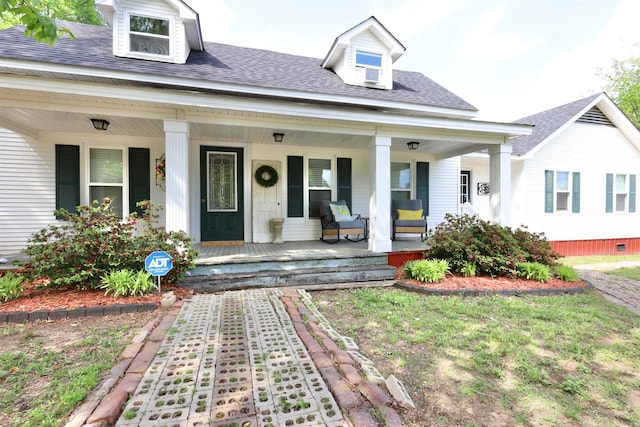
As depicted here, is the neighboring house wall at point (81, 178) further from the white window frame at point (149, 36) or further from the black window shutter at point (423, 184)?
the white window frame at point (149, 36)

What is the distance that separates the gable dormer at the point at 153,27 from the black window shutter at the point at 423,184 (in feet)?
20.1

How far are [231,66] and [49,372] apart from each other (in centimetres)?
596

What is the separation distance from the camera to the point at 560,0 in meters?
7.96

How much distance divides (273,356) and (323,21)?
9.46 m

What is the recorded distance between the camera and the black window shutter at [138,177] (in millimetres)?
6023

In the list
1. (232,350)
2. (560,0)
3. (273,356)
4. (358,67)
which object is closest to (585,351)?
(273,356)

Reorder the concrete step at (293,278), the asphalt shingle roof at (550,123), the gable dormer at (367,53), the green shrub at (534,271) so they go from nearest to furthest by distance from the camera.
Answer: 1. the concrete step at (293,278)
2. the green shrub at (534,271)
3. the gable dormer at (367,53)
4. the asphalt shingle roof at (550,123)

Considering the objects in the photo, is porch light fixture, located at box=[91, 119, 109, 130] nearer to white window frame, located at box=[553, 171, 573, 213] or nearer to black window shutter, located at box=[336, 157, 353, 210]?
black window shutter, located at box=[336, 157, 353, 210]

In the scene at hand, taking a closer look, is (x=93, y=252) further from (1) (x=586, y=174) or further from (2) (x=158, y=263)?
(1) (x=586, y=174)

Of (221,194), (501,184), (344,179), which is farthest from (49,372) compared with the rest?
(501,184)

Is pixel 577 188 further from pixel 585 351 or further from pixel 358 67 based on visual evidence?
pixel 585 351

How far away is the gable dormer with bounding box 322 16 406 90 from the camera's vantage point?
6816 mm

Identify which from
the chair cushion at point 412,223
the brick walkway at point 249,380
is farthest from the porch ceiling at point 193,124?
the brick walkway at point 249,380

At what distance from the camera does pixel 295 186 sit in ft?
22.8
